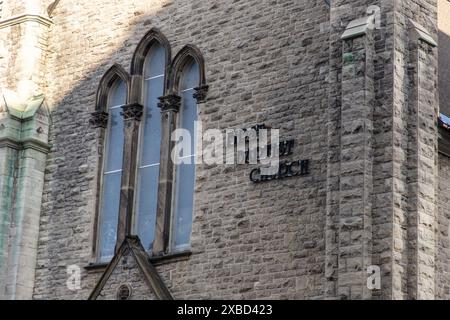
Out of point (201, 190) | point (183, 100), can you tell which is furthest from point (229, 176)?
point (183, 100)

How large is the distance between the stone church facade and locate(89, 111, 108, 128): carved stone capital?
2cm

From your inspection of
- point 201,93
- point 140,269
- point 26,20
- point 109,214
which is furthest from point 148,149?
point 26,20

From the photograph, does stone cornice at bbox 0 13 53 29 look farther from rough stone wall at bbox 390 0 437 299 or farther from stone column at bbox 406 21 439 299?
stone column at bbox 406 21 439 299

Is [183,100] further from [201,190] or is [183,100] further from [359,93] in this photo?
[359,93]

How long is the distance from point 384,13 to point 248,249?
14.6 feet

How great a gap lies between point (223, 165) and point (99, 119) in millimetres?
3309

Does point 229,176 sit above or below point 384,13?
below

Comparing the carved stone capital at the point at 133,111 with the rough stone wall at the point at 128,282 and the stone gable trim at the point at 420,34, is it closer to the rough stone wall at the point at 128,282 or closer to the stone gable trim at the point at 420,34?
the rough stone wall at the point at 128,282

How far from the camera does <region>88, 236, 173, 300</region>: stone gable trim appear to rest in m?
21.3

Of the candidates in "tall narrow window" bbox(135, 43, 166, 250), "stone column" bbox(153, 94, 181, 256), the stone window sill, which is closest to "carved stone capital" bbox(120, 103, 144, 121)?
"tall narrow window" bbox(135, 43, 166, 250)

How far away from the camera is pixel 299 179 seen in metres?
20.6

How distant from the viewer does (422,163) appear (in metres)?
19.4

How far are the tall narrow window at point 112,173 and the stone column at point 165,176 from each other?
1.16m
